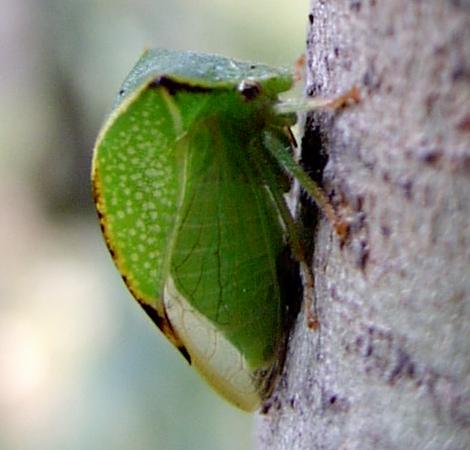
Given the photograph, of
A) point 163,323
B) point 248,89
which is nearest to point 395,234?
point 248,89

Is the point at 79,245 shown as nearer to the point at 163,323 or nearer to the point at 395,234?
the point at 163,323

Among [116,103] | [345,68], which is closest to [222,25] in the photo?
[116,103]

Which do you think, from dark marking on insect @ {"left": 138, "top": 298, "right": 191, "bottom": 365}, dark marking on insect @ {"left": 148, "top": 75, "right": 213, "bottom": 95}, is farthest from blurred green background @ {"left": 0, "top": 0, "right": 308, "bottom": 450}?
dark marking on insect @ {"left": 148, "top": 75, "right": 213, "bottom": 95}

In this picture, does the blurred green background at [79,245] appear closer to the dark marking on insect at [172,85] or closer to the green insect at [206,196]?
the green insect at [206,196]

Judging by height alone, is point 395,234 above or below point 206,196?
above

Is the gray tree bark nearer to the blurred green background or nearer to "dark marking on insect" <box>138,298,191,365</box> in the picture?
"dark marking on insect" <box>138,298,191,365</box>
